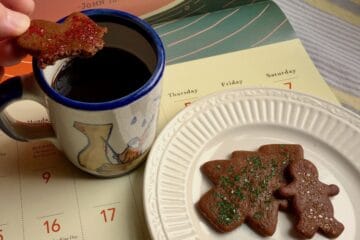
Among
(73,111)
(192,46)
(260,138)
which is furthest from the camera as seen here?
(192,46)

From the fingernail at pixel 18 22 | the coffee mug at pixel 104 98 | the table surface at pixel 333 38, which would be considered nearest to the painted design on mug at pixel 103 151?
the coffee mug at pixel 104 98

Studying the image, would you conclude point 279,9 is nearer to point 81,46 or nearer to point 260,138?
point 260,138

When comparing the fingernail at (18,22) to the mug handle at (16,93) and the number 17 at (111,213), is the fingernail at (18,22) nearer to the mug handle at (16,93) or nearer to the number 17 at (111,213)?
the mug handle at (16,93)

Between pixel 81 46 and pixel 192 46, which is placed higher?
pixel 81 46

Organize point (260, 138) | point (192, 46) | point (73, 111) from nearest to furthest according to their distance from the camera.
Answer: point (73, 111) → point (260, 138) → point (192, 46)

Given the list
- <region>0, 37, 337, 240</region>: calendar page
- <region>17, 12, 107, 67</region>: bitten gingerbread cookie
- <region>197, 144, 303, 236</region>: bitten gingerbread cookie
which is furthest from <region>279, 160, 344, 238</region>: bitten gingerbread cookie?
<region>17, 12, 107, 67</region>: bitten gingerbread cookie

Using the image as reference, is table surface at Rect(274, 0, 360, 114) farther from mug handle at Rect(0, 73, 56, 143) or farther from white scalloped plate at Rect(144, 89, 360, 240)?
mug handle at Rect(0, 73, 56, 143)

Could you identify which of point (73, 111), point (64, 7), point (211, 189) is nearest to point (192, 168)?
point (211, 189)
